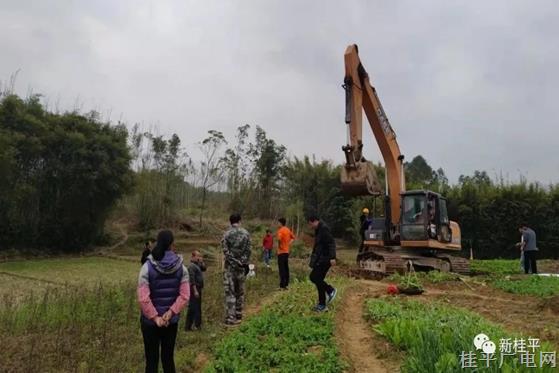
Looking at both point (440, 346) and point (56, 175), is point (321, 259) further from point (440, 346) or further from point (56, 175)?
point (56, 175)

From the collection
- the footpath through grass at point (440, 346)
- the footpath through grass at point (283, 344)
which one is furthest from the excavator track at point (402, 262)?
the footpath through grass at point (440, 346)

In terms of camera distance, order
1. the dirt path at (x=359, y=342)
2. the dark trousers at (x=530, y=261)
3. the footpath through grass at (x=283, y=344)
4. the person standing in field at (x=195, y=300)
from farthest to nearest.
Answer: the dark trousers at (x=530, y=261)
the person standing in field at (x=195, y=300)
the dirt path at (x=359, y=342)
the footpath through grass at (x=283, y=344)

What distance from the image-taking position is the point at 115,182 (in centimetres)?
3198

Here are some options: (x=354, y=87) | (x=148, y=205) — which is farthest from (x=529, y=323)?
(x=148, y=205)

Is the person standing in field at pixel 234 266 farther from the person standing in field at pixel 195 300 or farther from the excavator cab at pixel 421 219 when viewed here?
the excavator cab at pixel 421 219

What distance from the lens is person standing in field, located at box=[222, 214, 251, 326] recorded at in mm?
9164

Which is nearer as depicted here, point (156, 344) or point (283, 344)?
point (156, 344)

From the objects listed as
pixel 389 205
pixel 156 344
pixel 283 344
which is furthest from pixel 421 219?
pixel 156 344

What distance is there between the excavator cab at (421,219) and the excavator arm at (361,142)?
64 cm

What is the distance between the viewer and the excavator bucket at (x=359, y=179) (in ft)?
51.3

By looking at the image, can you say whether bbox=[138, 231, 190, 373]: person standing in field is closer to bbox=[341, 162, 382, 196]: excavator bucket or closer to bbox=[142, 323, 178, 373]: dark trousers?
bbox=[142, 323, 178, 373]: dark trousers

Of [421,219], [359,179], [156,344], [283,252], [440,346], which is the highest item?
[359,179]

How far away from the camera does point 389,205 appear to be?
17938mm

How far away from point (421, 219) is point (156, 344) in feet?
41.4
